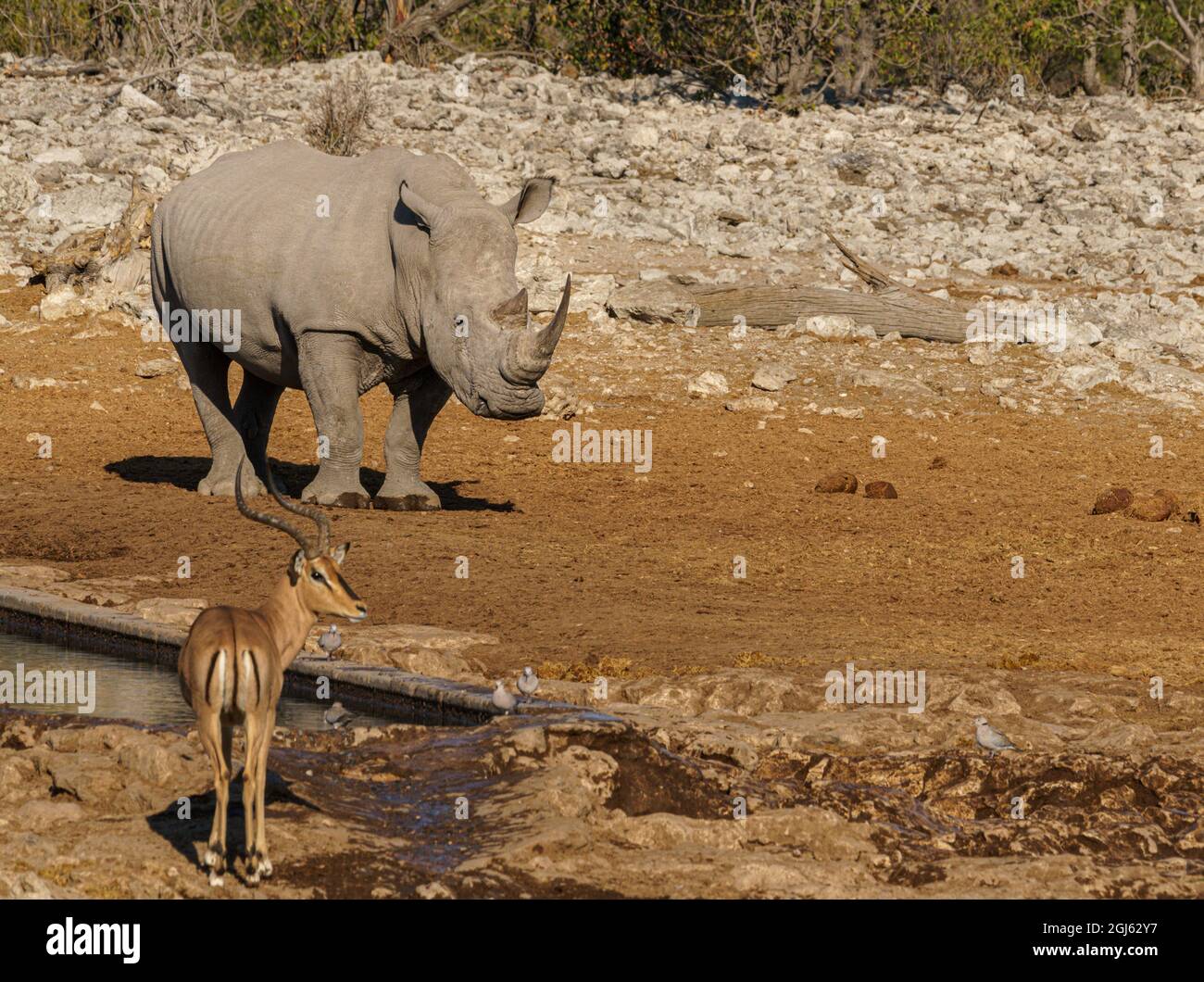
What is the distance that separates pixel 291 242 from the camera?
1287 centimetres

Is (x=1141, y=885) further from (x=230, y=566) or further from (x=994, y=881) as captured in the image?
(x=230, y=566)

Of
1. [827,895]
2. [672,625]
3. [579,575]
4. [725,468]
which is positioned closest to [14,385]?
[725,468]

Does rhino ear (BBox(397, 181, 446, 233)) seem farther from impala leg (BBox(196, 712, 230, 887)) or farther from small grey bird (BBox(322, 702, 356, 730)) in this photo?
impala leg (BBox(196, 712, 230, 887))

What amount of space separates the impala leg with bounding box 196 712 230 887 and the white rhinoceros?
20.1 feet

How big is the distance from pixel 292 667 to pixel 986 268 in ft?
51.3

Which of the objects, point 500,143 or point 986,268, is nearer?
point 986,268

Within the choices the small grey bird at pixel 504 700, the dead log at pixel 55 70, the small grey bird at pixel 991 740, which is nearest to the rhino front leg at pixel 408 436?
the small grey bird at pixel 504 700

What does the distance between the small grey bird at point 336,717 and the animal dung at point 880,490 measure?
6.95 m

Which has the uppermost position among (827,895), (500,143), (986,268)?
(500,143)

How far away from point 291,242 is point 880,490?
4876 mm

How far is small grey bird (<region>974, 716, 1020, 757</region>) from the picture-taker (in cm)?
766

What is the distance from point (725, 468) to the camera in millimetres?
15484

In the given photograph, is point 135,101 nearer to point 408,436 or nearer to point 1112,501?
point 408,436

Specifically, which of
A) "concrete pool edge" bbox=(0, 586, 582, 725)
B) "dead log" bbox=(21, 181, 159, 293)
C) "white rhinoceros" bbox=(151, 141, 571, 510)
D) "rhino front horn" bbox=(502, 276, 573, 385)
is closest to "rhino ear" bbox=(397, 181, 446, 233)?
"white rhinoceros" bbox=(151, 141, 571, 510)
